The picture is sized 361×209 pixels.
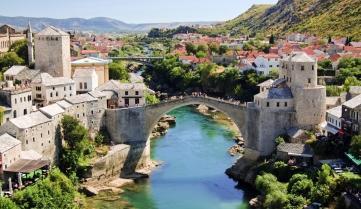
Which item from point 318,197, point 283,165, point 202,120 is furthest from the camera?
point 202,120

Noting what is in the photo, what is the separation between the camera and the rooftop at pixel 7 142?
117ft

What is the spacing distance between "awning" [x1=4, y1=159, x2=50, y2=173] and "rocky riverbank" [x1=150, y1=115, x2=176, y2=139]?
73.5ft

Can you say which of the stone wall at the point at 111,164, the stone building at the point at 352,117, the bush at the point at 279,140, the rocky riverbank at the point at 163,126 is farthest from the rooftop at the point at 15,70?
the stone building at the point at 352,117

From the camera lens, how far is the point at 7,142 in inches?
1441

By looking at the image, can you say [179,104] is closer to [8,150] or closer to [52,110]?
[52,110]

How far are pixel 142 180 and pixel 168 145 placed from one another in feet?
36.3

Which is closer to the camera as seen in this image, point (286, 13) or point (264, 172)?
point (264, 172)

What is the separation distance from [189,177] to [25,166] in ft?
46.8

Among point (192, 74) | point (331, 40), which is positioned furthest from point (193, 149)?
point (331, 40)

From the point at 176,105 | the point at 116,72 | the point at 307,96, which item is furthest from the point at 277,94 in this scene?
the point at 116,72

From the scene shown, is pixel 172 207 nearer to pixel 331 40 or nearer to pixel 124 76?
pixel 124 76

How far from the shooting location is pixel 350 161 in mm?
37375

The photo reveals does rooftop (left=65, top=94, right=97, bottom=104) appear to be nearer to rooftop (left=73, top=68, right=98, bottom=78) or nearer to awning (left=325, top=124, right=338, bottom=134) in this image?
rooftop (left=73, top=68, right=98, bottom=78)

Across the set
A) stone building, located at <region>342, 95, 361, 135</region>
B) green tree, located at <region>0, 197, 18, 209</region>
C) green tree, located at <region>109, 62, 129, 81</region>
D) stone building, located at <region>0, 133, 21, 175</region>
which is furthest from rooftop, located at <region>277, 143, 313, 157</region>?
green tree, located at <region>109, 62, 129, 81</region>
